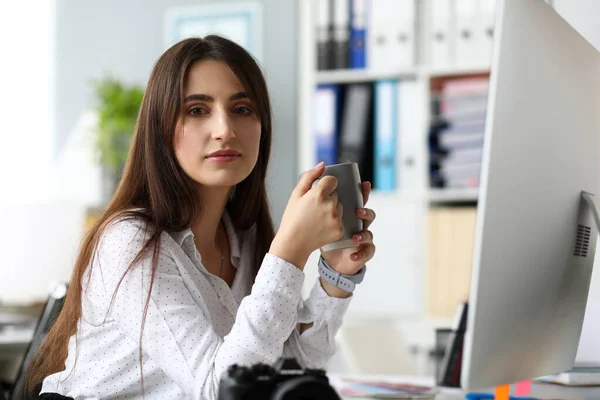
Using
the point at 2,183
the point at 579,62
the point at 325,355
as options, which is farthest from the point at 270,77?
the point at 579,62

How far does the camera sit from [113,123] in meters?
3.34

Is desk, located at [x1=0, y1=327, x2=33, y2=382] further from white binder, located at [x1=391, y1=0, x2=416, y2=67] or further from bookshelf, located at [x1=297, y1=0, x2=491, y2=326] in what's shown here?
white binder, located at [x1=391, y1=0, x2=416, y2=67]

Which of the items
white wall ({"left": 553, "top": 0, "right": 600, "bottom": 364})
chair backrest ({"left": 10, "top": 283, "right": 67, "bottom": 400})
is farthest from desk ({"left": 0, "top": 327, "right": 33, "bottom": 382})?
white wall ({"left": 553, "top": 0, "right": 600, "bottom": 364})

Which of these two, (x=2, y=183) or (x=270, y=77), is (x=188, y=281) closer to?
(x=270, y=77)

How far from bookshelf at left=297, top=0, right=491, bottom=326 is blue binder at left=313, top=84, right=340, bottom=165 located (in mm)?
25

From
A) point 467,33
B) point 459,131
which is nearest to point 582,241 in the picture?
point 459,131

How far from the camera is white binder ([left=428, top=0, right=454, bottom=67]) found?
2.93 m

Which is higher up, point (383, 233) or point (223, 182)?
point (223, 182)

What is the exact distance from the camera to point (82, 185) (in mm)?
3750

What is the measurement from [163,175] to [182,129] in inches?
3.2

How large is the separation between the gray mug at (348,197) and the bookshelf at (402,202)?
1.88 meters

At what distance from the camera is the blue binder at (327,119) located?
120 inches

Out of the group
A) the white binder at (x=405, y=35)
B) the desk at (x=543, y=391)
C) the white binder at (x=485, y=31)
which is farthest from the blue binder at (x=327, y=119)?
the desk at (x=543, y=391)

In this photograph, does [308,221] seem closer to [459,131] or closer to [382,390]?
[382,390]
